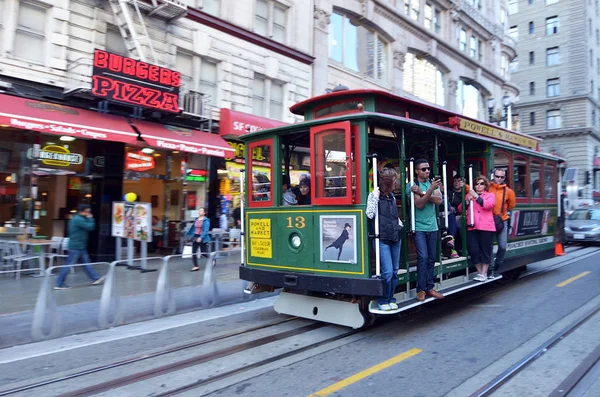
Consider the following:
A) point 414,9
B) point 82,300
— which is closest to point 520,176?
point 82,300

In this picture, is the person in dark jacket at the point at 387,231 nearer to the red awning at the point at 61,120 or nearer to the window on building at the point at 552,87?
the red awning at the point at 61,120

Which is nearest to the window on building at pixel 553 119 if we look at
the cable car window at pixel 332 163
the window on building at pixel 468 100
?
the window on building at pixel 468 100

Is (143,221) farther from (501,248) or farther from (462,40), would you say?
(462,40)

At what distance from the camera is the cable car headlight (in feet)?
19.8

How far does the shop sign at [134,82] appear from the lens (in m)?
11.7

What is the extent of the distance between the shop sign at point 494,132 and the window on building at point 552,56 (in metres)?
44.5

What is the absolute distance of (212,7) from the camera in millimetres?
15766

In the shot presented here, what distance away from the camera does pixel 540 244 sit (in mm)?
9930

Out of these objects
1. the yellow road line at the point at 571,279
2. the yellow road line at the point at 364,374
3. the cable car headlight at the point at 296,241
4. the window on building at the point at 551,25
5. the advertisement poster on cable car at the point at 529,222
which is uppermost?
the window on building at the point at 551,25

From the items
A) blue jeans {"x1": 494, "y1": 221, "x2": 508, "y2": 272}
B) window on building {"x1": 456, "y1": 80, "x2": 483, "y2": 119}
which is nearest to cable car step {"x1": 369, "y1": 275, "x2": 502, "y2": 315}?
blue jeans {"x1": 494, "y1": 221, "x2": 508, "y2": 272}

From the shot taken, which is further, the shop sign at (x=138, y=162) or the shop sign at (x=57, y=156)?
the shop sign at (x=138, y=162)

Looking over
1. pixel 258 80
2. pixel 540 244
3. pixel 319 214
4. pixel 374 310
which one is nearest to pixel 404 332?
pixel 374 310

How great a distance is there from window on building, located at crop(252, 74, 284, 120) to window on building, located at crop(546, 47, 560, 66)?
41.1 m

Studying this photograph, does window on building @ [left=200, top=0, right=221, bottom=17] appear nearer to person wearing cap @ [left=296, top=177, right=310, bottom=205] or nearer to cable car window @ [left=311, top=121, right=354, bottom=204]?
person wearing cap @ [left=296, top=177, right=310, bottom=205]
